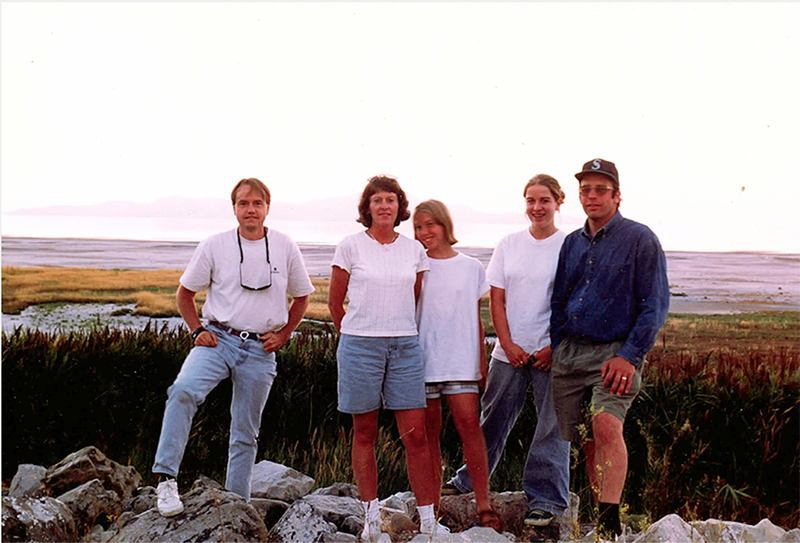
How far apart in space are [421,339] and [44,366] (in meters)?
3.41

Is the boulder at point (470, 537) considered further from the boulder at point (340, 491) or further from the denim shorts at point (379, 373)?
the boulder at point (340, 491)

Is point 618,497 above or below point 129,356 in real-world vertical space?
below

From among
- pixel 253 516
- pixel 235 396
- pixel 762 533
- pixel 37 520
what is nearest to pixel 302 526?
pixel 253 516

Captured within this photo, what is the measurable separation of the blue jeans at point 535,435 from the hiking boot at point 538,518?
0.04 metres

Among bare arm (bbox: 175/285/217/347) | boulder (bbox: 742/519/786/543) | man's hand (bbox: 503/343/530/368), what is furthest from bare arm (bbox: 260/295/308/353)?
boulder (bbox: 742/519/786/543)

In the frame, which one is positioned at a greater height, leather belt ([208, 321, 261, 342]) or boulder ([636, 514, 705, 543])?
leather belt ([208, 321, 261, 342])

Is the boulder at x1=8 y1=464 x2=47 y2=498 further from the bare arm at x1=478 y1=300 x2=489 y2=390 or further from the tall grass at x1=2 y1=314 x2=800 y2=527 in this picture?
the bare arm at x1=478 y1=300 x2=489 y2=390

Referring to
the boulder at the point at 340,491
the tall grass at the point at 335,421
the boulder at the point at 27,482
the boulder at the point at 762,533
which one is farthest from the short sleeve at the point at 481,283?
the boulder at the point at 27,482

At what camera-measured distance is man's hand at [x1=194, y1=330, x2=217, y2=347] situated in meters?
4.30

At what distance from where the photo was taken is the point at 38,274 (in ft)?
23.4

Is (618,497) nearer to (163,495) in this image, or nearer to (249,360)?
(249,360)

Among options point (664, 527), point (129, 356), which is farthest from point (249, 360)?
point (664, 527)

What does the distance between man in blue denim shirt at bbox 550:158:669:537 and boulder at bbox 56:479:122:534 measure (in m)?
3.05

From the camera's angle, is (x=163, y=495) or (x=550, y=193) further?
(x=550, y=193)
